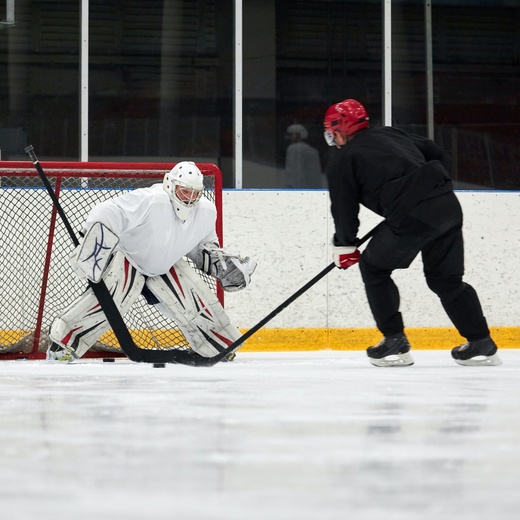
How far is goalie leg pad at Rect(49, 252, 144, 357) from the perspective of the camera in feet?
15.9

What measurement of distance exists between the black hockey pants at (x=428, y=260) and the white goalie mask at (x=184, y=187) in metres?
0.68

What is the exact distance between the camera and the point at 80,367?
4.98 meters

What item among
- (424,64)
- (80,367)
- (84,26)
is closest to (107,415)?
(80,367)

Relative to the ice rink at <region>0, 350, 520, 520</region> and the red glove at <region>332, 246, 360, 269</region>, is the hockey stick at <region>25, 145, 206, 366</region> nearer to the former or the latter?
the ice rink at <region>0, 350, 520, 520</region>

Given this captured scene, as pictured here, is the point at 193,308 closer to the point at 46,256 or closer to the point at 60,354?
the point at 60,354

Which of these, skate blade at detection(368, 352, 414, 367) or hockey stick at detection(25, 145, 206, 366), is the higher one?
hockey stick at detection(25, 145, 206, 366)

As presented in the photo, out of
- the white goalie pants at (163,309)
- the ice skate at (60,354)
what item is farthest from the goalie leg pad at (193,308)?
the ice skate at (60,354)

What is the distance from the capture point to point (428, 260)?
15.8ft

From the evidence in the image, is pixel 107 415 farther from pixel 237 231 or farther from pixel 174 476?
pixel 237 231

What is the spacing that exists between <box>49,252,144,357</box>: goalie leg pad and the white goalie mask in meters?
0.31

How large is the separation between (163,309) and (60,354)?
1.52 feet

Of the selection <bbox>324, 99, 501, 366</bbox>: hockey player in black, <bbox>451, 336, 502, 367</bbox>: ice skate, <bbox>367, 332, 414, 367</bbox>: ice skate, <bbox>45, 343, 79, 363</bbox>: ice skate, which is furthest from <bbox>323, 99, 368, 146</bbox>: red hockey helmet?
<bbox>45, 343, 79, 363</bbox>: ice skate

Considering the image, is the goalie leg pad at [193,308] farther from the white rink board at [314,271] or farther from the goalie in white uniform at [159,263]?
the white rink board at [314,271]

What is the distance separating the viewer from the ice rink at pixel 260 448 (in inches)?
75.6
